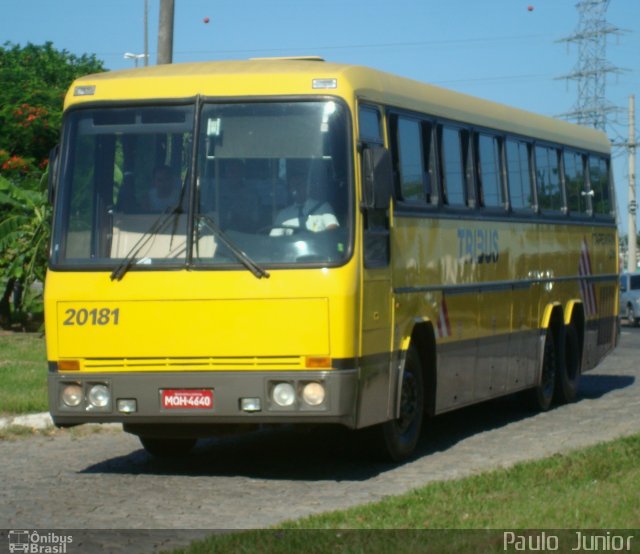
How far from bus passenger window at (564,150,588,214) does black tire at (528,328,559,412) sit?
1853mm

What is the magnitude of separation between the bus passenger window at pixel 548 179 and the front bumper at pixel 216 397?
21.8 feet

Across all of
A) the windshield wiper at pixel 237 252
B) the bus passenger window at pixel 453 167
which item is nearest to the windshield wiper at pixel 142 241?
the windshield wiper at pixel 237 252

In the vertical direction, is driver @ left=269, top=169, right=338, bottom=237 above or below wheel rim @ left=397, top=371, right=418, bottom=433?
above

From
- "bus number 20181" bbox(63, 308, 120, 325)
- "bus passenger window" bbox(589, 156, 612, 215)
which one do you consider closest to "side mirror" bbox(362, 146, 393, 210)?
→ "bus number 20181" bbox(63, 308, 120, 325)

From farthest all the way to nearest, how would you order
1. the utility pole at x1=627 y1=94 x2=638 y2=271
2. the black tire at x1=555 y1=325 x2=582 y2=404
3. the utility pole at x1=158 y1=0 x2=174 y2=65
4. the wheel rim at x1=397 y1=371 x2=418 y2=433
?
the utility pole at x1=627 y1=94 x2=638 y2=271 < the utility pole at x1=158 y1=0 x2=174 y2=65 < the black tire at x1=555 y1=325 x2=582 y2=404 < the wheel rim at x1=397 y1=371 x2=418 y2=433

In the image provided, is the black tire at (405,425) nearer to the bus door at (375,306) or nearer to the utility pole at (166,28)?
the bus door at (375,306)

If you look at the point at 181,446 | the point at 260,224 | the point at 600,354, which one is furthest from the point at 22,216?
the point at 260,224

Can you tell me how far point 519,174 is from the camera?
16.2m

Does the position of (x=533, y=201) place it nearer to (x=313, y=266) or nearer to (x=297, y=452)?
(x=297, y=452)

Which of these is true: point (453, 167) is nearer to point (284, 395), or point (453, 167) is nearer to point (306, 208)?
point (306, 208)

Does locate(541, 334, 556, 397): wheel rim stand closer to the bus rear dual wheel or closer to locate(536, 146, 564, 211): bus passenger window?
the bus rear dual wheel

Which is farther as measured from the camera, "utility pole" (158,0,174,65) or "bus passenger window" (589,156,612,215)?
"bus passenger window" (589,156,612,215)

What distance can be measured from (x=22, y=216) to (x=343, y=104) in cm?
1711

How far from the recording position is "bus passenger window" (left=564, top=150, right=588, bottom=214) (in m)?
18.4
